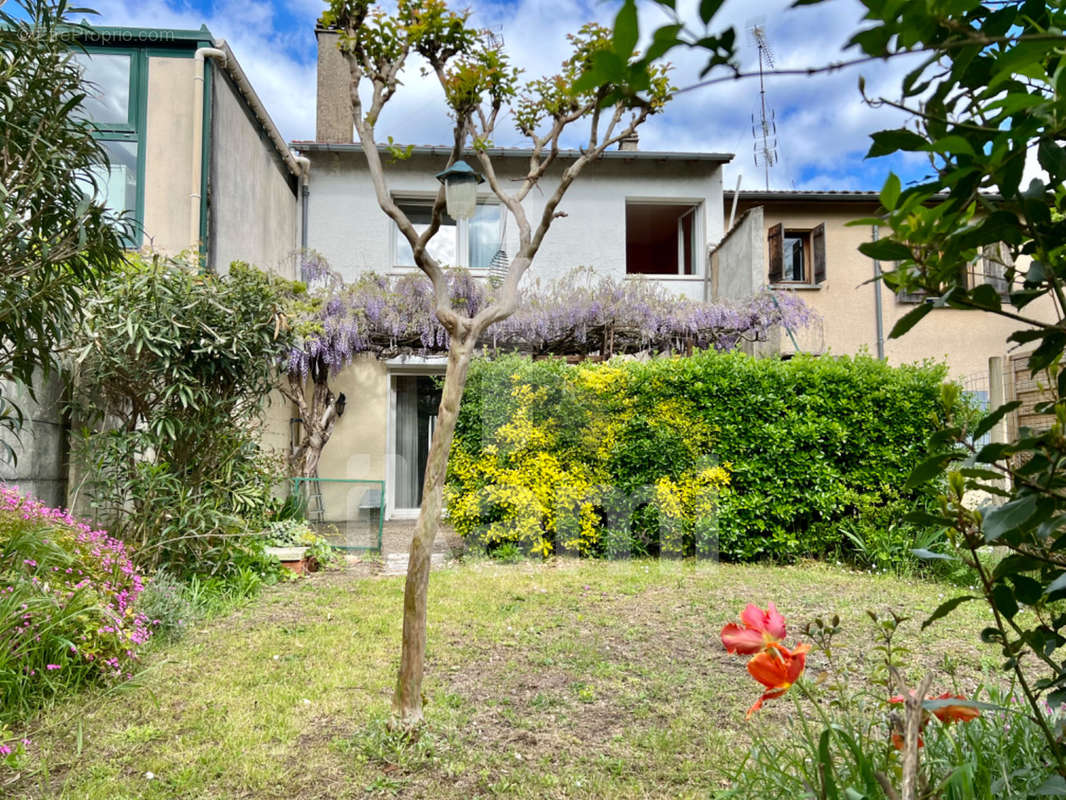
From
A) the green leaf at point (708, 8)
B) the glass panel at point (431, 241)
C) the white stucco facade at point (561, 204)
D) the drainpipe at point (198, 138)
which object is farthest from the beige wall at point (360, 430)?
the green leaf at point (708, 8)

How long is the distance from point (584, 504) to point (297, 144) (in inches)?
275

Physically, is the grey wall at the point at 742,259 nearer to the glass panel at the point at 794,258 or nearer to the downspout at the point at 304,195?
the glass panel at the point at 794,258

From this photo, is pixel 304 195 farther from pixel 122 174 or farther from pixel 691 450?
pixel 691 450

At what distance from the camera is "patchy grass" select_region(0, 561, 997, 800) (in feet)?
8.01

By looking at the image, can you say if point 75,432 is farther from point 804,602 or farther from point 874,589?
point 874,589

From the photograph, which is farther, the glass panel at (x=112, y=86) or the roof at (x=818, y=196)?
the roof at (x=818, y=196)

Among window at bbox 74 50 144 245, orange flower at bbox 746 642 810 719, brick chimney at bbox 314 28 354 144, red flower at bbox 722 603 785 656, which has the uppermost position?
brick chimney at bbox 314 28 354 144

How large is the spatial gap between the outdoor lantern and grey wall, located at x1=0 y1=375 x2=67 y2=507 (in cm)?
271

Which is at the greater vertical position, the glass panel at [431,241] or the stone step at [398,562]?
the glass panel at [431,241]

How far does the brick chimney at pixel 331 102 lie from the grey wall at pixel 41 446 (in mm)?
6997

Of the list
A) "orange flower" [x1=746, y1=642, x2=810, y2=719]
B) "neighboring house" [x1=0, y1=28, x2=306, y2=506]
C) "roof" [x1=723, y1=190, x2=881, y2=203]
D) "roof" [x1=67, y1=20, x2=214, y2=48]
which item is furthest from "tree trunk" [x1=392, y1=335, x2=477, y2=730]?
"roof" [x1=723, y1=190, x2=881, y2=203]

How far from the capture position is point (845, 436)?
6.55m

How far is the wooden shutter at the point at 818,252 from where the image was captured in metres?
10.2

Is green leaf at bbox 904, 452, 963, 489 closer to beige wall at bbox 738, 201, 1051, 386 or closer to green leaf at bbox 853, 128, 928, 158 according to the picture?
green leaf at bbox 853, 128, 928, 158
